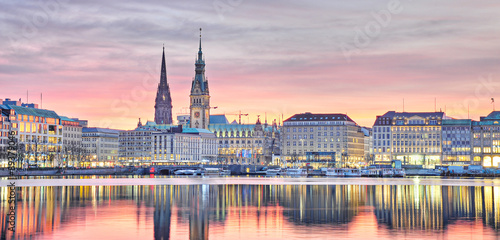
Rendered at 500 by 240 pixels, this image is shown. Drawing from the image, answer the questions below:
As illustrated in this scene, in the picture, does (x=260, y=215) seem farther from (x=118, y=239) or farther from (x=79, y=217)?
(x=118, y=239)

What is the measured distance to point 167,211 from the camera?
213ft

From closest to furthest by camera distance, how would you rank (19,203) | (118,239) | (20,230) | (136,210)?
(118,239) → (20,230) → (136,210) → (19,203)

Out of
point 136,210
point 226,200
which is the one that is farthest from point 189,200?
point 136,210

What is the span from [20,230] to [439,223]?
28593 mm

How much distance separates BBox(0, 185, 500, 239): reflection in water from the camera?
4972 centimetres

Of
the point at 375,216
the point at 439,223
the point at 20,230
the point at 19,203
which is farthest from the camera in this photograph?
the point at 19,203

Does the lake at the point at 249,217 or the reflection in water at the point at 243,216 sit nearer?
the lake at the point at 249,217

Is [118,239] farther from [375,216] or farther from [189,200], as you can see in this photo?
[189,200]

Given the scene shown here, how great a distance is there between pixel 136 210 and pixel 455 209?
27404 millimetres

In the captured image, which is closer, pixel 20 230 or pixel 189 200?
pixel 20 230

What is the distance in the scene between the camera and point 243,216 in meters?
61.7

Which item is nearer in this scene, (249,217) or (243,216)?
(249,217)

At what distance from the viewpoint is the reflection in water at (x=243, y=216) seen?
4972cm

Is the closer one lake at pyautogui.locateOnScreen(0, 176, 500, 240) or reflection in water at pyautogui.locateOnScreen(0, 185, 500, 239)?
lake at pyautogui.locateOnScreen(0, 176, 500, 240)
